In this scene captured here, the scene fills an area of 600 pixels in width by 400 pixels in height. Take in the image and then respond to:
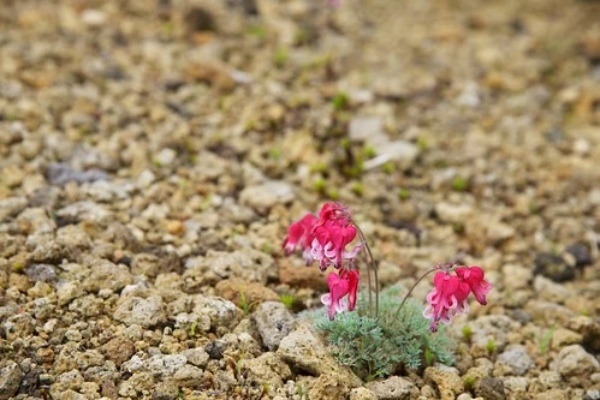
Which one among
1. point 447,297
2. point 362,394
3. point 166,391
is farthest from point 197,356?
point 447,297

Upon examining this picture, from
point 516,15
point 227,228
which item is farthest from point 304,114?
point 516,15

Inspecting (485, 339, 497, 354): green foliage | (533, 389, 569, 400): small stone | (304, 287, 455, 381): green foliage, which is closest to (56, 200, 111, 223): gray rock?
(304, 287, 455, 381): green foliage

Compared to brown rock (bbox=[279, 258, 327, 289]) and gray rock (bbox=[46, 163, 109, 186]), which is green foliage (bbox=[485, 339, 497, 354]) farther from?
gray rock (bbox=[46, 163, 109, 186])

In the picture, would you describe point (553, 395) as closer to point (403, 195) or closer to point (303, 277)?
point (303, 277)

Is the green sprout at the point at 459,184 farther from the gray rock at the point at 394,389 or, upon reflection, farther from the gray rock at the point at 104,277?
the gray rock at the point at 104,277

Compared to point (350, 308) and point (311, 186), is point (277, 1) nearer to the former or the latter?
point (311, 186)

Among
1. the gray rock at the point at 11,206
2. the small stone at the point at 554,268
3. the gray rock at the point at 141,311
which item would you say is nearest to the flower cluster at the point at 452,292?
the gray rock at the point at 141,311
